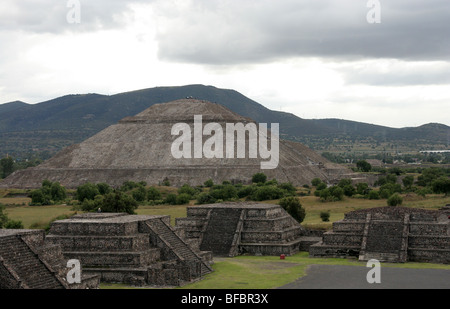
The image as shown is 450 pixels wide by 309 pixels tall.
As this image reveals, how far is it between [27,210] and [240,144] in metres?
57.7

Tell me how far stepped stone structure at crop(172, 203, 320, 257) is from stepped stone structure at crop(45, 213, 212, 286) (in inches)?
252

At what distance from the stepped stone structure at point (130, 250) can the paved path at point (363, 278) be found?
6.14m

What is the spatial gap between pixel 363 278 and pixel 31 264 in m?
16.7

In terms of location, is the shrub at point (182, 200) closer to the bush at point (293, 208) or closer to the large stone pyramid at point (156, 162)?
the bush at point (293, 208)

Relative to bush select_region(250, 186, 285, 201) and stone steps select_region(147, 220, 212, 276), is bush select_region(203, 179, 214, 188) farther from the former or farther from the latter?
stone steps select_region(147, 220, 212, 276)

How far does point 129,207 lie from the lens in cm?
5750

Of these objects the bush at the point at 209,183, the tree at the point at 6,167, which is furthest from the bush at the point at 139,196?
the tree at the point at 6,167

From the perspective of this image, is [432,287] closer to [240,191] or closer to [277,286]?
[277,286]

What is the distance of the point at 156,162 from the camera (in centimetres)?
12850

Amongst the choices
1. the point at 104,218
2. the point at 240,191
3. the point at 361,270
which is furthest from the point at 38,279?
the point at 240,191

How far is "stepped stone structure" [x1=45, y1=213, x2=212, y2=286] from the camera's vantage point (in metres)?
35.8
